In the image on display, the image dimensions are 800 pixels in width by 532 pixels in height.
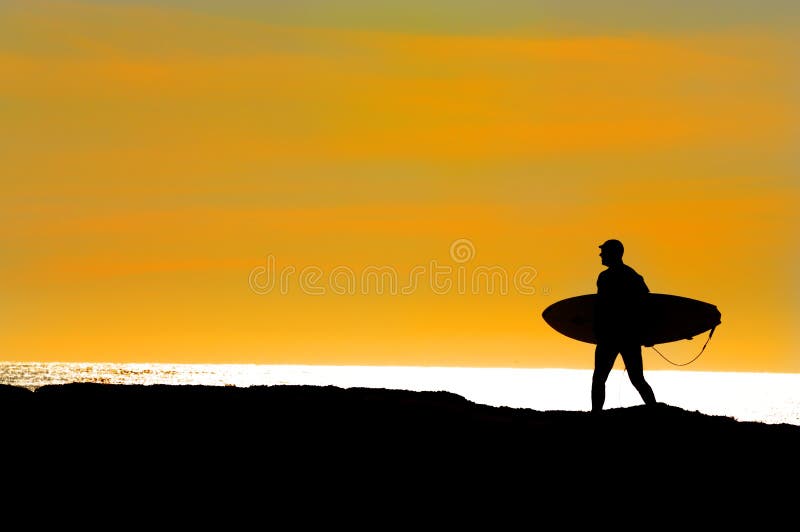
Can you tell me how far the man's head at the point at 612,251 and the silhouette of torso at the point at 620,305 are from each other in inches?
3.2

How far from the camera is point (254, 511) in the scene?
11.8 m

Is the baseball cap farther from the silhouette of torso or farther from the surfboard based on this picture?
the surfboard

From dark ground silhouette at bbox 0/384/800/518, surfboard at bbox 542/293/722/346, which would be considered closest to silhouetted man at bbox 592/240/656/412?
dark ground silhouette at bbox 0/384/800/518

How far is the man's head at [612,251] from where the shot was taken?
1727 cm

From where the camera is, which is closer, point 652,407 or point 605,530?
point 605,530

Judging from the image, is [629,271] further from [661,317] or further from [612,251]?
[661,317]

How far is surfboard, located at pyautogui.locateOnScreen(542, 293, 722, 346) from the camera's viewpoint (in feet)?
67.8

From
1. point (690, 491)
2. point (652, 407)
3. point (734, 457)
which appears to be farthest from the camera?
point (652, 407)

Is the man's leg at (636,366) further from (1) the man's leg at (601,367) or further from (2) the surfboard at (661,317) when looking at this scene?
(2) the surfboard at (661,317)

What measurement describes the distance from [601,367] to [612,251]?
167 centimetres

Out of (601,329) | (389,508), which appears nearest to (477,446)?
(389,508)

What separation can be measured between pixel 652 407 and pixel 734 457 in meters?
2.38

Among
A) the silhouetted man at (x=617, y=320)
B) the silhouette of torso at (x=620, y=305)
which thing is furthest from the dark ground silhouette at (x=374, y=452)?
the silhouette of torso at (x=620, y=305)

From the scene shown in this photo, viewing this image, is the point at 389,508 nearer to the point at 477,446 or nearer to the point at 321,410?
the point at 477,446
